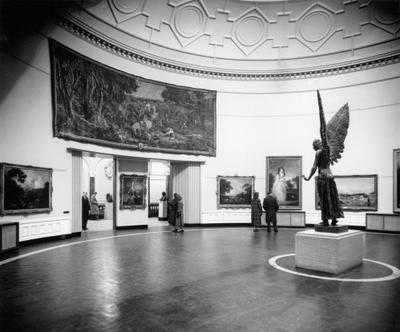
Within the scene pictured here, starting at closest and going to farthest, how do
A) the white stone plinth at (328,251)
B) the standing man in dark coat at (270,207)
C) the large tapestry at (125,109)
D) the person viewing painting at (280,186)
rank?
the white stone plinth at (328,251) → the large tapestry at (125,109) → the standing man in dark coat at (270,207) → the person viewing painting at (280,186)

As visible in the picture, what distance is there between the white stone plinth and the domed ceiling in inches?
483

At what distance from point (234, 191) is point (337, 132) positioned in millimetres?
10103

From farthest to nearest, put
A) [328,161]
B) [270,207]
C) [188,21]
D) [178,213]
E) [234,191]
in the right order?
1. [234,191]
2. [188,21]
3. [270,207]
4. [178,213]
5. [328,161]

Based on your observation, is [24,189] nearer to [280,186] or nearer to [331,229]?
[331,229]

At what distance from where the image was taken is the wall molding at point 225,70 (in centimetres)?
1420

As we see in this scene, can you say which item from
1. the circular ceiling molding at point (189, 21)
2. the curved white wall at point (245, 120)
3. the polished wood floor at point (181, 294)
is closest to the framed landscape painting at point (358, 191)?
the curved white wall at point (245, 120)

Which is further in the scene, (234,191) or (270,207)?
(234,191)

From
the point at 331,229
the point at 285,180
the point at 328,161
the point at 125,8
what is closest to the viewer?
the point at 331,229

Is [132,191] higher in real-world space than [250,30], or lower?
lower

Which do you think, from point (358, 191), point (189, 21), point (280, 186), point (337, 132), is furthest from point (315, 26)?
point (337, 132)

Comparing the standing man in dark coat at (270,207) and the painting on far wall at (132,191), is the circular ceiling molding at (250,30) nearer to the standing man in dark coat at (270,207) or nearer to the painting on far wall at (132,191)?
the standing man in dark coat at (270,207)

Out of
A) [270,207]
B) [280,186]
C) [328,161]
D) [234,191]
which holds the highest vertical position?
[328,161]

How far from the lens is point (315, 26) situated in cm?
1822

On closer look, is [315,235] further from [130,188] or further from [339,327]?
[130,188]
